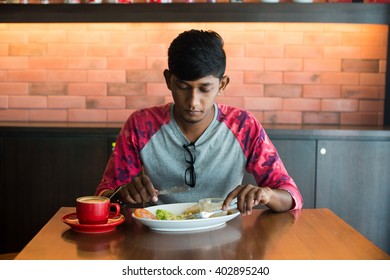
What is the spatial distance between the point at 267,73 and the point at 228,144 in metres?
1.90

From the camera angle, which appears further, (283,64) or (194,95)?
(283,64)

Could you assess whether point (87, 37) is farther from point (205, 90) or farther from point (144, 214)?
point (144, 214)

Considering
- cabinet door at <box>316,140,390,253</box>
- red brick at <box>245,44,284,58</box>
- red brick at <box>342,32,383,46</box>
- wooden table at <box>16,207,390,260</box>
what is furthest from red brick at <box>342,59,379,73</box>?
wooden table at <box>16,207,390,260</box>

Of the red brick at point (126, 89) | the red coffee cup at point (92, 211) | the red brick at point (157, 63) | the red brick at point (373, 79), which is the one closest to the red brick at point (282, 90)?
the red brick at point (373, 79)

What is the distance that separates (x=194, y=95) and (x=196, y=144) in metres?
Result: 0.27

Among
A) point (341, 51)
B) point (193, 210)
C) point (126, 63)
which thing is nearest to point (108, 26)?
point (126, 63)

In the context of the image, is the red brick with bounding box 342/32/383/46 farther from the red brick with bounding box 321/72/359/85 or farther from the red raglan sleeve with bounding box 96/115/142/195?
the red raglan sleeve with bounding box 96/115/142/195

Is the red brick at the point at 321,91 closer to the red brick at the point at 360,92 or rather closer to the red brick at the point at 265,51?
the red brick at the point at 360,92

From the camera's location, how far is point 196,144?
2469 mm

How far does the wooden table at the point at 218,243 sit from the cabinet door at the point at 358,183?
5.99 feet

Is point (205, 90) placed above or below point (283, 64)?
below

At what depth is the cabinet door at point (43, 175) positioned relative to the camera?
Answer: 12.7 feet

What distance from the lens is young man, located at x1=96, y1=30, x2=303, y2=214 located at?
229 cm
